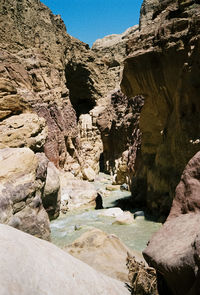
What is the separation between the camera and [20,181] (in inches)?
267

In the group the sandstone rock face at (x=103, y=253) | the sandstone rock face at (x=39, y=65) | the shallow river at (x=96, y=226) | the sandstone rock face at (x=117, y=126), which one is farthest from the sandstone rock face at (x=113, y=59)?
the sandstone rock face at (x=103, y=253)

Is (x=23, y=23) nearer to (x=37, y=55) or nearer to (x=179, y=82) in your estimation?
(x=37, y=55)

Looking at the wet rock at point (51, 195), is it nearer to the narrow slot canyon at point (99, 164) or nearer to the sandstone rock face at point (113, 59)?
the narrow slot canyon at point (99, 164)

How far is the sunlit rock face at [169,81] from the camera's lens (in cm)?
852

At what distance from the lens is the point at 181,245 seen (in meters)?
2.72

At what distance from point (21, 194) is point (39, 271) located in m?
4.74

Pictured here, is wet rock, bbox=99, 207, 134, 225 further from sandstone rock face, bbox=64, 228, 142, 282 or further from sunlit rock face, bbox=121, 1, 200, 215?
sandstone rock face, bbox=64, 228, 142, 282

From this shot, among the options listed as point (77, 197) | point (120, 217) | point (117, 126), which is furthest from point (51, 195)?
point (117, 126)

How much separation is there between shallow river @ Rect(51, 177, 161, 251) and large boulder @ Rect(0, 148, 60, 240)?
166cm

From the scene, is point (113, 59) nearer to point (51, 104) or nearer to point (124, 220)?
point (51, 104)

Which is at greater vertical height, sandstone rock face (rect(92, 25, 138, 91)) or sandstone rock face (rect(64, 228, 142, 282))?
sandstone rock face (rect(92, 25, 138, 91))

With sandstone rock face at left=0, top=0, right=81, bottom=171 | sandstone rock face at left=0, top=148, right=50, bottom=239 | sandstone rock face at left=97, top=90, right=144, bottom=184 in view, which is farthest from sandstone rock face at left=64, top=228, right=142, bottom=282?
sandstone rock face at left=97, top=90, right=144, bottom=184

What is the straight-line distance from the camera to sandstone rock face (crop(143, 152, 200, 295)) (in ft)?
7.90

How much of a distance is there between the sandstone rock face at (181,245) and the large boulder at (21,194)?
3.77m
